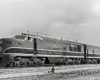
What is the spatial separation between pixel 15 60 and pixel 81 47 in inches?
683

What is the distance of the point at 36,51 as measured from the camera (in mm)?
22125

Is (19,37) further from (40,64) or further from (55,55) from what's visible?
(55,55)

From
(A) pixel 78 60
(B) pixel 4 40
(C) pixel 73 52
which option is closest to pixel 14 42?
(B) pixel 4 40

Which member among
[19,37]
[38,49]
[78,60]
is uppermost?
[19,37]

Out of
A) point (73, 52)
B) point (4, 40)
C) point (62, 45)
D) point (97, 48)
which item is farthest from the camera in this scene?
point (97, 48)

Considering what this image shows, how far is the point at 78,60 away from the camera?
32500mm

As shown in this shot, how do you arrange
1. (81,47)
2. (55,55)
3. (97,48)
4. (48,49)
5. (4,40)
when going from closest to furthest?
(4,40) → (48,49) → (55,55) → (81,47) → (97,48)

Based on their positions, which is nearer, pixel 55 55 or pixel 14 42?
pixel 14 42

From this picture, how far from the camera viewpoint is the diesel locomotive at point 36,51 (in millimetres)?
18984

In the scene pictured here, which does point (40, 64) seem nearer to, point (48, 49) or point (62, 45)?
point (48, 49)

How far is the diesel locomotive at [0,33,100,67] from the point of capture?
19.0 meters

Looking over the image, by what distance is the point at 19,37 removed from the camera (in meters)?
20.8

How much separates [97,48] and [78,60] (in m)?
9.09

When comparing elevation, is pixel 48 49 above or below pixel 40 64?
above
